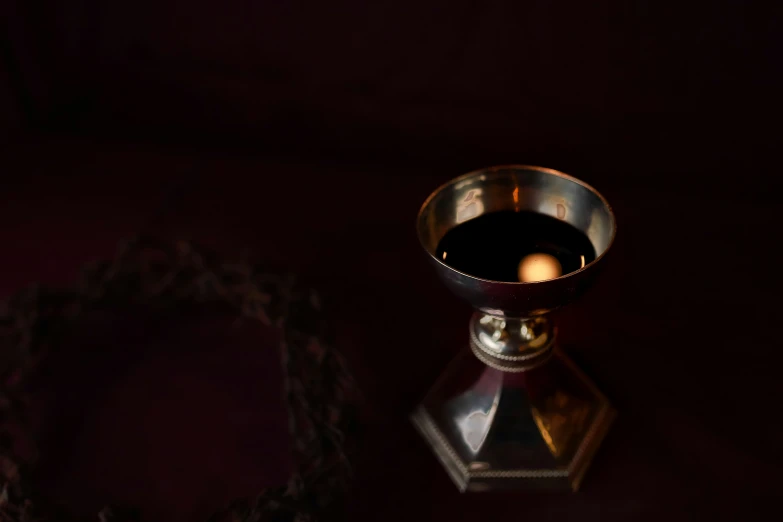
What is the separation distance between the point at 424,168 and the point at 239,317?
0.91 feet

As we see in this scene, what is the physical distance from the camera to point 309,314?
0.58m

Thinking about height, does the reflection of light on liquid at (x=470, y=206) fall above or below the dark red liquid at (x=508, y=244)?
above

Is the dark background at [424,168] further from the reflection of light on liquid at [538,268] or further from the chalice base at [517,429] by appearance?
the reflection of light on liquid at [538,268]

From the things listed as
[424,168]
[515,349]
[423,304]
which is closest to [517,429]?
[515,349]

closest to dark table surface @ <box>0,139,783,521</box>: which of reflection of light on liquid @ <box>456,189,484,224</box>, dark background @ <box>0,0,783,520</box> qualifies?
dark background @ <box>0,0,783,520</box>

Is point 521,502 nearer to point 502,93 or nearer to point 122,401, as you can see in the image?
point 122,401

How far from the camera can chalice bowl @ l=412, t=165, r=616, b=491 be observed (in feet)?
1.55

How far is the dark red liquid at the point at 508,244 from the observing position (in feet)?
1.52

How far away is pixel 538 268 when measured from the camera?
1.50 ft

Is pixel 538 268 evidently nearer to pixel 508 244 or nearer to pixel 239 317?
pixel 508 244

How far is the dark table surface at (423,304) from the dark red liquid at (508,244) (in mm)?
128

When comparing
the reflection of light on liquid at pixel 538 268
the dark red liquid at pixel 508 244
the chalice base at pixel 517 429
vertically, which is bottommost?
the chalice base at pixel 517 429

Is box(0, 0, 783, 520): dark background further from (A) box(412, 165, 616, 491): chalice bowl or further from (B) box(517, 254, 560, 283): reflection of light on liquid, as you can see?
(B) box(517, 254, 560, 283): reflection of light on liquid

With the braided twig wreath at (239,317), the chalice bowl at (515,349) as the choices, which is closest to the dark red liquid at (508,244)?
the chalice bowl at (515,349)
